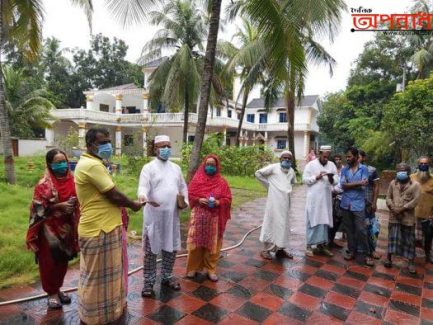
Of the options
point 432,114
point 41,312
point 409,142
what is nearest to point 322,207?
point 41,312

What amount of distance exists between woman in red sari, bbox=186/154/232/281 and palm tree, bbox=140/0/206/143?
1160 centimetres

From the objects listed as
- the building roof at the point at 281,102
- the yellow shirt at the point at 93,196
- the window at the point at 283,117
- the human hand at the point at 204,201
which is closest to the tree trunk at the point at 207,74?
the human hand at the point at 204,201

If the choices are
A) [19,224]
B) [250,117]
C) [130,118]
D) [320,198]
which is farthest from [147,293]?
[250,117]

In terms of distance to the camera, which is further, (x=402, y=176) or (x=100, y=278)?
(x=402, y=176)

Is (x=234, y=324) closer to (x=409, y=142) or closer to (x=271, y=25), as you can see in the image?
(x=271, y=25)

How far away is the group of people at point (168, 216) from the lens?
2662 millimetres

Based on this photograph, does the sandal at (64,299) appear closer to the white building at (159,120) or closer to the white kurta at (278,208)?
the white kurta at (278,208)

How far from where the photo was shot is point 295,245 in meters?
5.52

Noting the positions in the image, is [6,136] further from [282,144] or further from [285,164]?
[282,144]

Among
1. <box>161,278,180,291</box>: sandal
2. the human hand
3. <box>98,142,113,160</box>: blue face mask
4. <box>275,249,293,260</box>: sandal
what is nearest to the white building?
<box>275,249,293,260</box>: sandal

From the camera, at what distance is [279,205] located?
4707 mm

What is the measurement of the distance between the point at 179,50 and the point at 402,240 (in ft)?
43.6

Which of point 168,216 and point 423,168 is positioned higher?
point 423,168

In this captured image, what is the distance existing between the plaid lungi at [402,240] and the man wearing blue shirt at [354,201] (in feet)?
1.05
